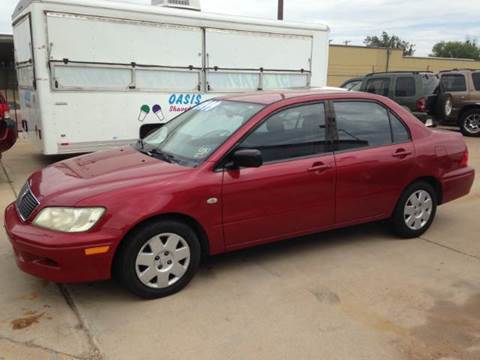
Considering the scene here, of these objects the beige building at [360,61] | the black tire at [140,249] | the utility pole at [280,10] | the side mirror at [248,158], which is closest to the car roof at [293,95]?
the side mirror at [248,158]

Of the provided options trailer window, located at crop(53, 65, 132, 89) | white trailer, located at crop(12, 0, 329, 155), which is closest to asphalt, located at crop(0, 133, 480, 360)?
white trailer, located at crop(12, 0, 329, 155)

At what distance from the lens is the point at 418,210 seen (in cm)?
515

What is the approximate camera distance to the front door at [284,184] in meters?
4.03

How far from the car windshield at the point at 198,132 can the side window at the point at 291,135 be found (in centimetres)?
18

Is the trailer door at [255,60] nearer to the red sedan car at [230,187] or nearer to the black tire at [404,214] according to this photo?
the red sedan car at [230,187]

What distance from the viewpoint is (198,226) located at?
3.91 m

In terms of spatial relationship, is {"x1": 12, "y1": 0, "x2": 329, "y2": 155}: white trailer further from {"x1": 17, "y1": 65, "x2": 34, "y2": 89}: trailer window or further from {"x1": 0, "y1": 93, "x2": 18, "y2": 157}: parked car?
{"x1": 0, "y1": 93, "x2": 18, "y2": 157}: parked car

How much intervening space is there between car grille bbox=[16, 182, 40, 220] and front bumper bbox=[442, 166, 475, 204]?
403 cm

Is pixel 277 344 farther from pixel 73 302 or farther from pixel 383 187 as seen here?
pixel 383 187

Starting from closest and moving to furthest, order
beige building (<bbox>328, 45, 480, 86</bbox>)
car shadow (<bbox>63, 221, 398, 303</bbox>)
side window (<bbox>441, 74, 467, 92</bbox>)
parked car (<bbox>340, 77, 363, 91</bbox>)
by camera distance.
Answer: car shadow (<bbox>63, 221, 398, 303</bbox>) → side window (<bbox>441, 74, 467, 92</bbox>) → parked car (<bbox>340, 77, 363, 91</bbox>) → beige building (<bbox>328, 45, 480, 86</bbox>)

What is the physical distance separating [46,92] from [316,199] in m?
5.07

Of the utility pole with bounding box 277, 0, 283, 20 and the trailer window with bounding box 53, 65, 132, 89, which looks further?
the utility pole with bounding box 277, 0, 283, 20

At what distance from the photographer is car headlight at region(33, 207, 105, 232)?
3441 mm

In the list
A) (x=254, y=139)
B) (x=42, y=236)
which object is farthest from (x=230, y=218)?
(x=42, y=236)
